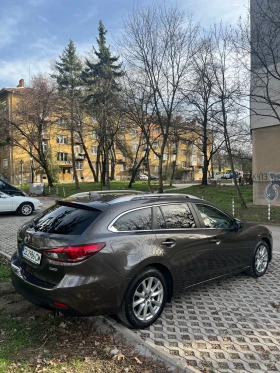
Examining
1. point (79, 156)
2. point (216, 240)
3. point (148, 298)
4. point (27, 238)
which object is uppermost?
point (79, 156)

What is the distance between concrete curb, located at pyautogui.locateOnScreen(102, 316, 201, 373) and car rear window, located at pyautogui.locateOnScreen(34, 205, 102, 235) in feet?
3.78

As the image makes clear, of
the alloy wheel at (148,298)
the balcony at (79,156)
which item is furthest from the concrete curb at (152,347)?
the balcony at (79,156)

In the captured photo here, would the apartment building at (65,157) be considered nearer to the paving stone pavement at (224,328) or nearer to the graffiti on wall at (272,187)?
the graffiti on wall at (272,187)

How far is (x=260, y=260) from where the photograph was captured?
5.68 m

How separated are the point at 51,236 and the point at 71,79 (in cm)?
3014

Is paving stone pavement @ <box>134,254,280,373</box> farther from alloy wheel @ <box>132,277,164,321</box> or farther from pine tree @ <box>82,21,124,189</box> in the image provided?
pine tree @ <box>82,21,124,189</box>

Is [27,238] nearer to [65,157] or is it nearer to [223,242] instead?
[223,242]

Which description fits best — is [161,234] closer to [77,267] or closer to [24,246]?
[77,267]

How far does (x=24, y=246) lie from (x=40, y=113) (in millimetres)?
25951

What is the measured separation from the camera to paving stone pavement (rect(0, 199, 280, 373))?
3045 mm

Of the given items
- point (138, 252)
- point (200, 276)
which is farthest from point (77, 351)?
point (200, 276)

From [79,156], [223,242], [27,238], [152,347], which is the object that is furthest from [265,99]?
[79,156]

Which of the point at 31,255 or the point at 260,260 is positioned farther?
the point at 260,260

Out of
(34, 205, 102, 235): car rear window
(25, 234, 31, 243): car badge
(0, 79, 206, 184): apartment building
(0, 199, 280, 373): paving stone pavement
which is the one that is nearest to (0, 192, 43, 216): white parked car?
(34, 205, 102, 235): car rear window
